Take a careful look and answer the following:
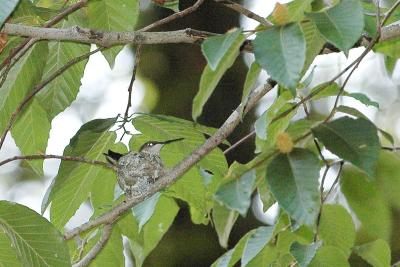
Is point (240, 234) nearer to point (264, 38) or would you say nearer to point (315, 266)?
point (315, 266)

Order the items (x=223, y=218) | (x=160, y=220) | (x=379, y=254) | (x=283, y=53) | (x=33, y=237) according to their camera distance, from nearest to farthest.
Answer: (x=283, y=53) < (x=223, y=218) < (x=33, y=237) < (x=379, y=254) < (x=160, y=220)

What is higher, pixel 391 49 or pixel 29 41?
pixel 29 41

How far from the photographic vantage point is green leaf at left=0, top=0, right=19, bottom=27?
3.20 ft

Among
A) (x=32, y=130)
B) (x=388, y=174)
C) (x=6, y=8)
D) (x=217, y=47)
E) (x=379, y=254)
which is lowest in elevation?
(x=379, y=254)

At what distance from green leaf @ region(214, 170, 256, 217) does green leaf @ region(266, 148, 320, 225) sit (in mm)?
26

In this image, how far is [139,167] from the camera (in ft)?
4.71

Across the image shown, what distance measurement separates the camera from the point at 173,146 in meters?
1.49

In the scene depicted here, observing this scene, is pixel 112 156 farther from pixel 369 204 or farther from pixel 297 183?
pixel 297 183

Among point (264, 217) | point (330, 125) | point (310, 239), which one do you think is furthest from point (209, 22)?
point (330, 125)

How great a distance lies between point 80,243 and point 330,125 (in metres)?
0.71

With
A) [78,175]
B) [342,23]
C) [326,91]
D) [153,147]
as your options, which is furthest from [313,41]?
[78,175]

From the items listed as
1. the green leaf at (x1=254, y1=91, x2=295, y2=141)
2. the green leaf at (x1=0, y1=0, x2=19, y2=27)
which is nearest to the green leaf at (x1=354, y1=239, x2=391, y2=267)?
the green leaf at (x1=254, y1=91, x2=295, y2=141)

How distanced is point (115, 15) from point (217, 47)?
59cm

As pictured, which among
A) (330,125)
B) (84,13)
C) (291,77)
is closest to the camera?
(291,77)
